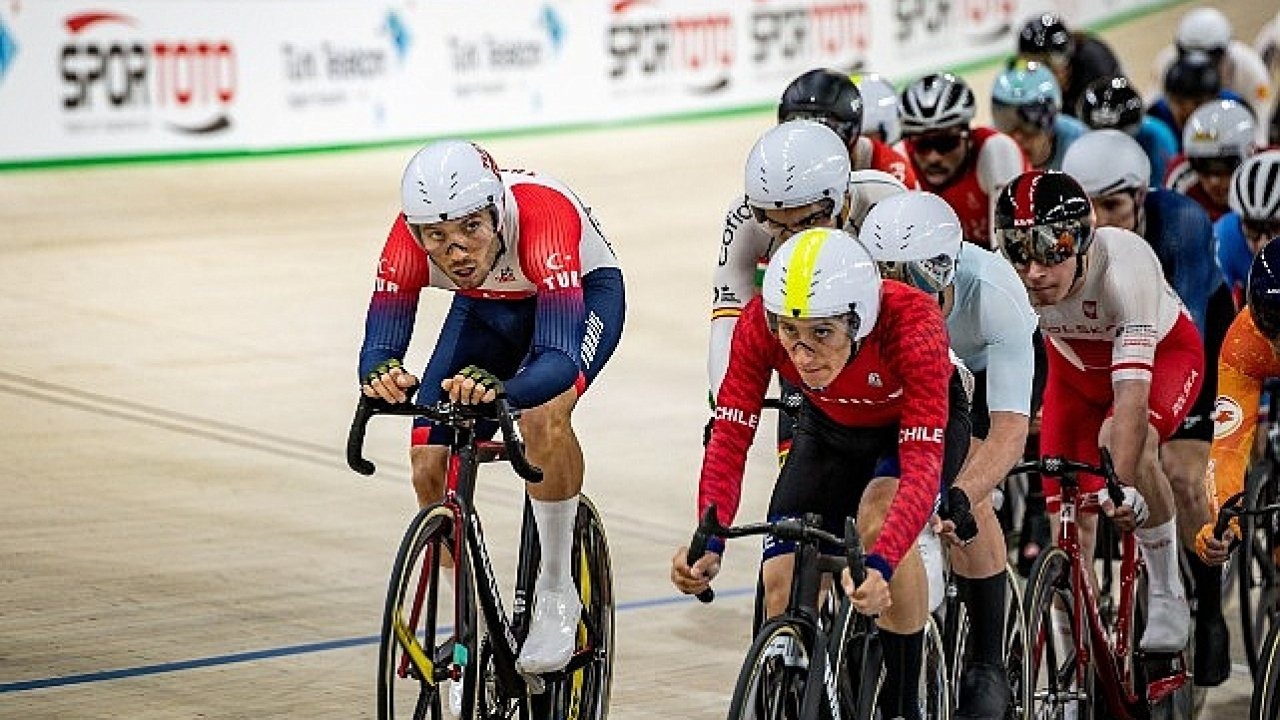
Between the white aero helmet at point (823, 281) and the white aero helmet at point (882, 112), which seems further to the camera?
the white aero helmet at point (882, 112)

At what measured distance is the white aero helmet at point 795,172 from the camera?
4.87 meters

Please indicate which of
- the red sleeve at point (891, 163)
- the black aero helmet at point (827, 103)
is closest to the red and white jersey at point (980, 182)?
the red sleeve at point (891, 163)

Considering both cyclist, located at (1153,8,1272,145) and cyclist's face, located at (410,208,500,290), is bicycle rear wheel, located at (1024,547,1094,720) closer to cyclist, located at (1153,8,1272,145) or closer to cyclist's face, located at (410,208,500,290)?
cyclist's face, located at (410,208,500,290)

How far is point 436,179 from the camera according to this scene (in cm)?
446

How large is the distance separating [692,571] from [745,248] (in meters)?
1.71

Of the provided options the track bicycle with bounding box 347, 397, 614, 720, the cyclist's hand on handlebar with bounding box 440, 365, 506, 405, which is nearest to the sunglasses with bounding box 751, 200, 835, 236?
the track bicycle with bounding box 347, 397, 614, 720

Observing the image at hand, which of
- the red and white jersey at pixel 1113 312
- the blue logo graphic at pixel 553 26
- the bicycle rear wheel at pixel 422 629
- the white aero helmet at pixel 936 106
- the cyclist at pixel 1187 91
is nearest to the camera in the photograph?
the bicycle rear wheel at pixel 422 629

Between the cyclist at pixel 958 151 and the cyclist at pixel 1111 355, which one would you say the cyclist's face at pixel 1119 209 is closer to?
the cyclist at pixel 1111 355

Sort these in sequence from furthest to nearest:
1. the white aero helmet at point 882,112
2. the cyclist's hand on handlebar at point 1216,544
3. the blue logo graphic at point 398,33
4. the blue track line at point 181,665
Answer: the blue logo graphic at point 398,33
the white aero helmet at point 882,112
the blue track line at point 181,665
the cyclist's hand on handlebar at point 1216,544

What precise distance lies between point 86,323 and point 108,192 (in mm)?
3496

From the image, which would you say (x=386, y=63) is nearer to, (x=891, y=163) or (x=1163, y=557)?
(x=891, y=163)

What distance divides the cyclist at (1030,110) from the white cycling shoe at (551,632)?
3.41 m

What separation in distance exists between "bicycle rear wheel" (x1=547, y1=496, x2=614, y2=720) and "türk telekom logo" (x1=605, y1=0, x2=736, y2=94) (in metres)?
12.9

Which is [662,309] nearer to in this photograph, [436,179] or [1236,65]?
[1236,65]
